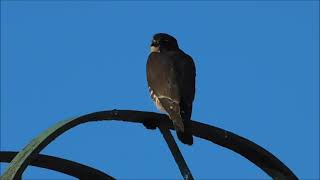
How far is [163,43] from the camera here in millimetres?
8625

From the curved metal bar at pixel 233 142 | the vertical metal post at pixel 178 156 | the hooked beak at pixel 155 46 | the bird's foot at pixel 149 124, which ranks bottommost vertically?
the vertical metal post at pixel 178 156

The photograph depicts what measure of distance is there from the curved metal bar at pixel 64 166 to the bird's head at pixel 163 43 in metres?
3.65

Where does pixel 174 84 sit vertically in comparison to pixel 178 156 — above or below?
above

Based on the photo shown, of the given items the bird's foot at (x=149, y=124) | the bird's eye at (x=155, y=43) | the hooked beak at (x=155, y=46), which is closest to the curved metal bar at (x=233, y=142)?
the bird's foot at (x=149, y=124)

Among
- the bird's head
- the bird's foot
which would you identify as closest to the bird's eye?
the bird's head

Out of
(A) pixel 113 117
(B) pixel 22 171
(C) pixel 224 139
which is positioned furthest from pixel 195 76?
(B) pixel 22 171

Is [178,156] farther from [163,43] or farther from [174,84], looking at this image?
[163,43]

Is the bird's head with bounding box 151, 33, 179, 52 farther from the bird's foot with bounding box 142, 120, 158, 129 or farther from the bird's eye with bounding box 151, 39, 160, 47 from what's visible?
the bird's foot with bounding box 142, 120, 158, 129

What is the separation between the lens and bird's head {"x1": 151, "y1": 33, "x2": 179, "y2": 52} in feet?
27.9

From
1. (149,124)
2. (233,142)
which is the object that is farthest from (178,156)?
(233,142)

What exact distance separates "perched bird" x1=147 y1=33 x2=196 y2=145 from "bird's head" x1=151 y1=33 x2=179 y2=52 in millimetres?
113

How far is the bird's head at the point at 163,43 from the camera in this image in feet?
27.9

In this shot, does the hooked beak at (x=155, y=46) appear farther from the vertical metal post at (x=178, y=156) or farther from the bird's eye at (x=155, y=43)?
the vertical metal post at (x=178, y=156)

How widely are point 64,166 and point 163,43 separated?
3.98 meters
